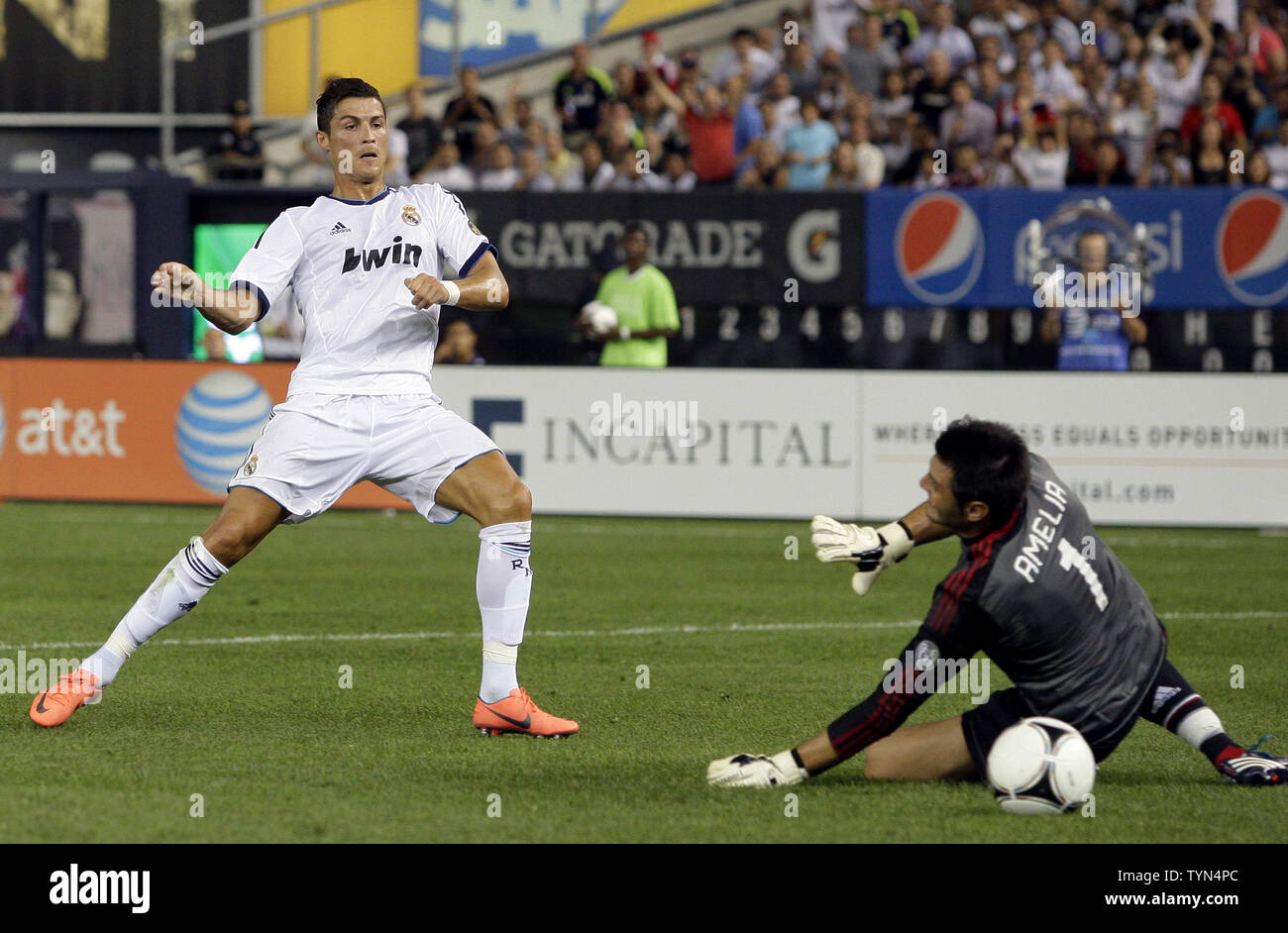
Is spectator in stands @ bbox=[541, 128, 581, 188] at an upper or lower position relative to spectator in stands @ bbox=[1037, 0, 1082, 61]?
lower

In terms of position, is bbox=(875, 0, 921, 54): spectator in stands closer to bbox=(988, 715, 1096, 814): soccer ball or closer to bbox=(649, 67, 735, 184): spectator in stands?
bbox=(649, 67, 735, 184): spectator in stands

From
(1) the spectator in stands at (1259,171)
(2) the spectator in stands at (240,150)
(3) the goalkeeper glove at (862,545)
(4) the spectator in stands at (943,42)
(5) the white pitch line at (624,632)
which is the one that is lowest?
(5) the white pitch line at (624,632)

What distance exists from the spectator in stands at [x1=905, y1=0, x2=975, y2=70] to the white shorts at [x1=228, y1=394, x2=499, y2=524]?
45.5 feet

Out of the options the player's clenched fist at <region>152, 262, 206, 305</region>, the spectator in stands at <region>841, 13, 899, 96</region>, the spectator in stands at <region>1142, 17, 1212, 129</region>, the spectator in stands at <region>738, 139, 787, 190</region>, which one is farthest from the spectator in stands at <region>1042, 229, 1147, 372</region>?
the player's clenched fist at <region>152, 262, 206, 305</region>

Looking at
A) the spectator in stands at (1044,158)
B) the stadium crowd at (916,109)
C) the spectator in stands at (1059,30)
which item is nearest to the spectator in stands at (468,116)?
the stadium crowd at (916,109)

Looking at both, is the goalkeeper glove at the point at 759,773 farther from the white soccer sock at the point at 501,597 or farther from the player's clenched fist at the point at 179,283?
the player's clenched fist at the point at 179,283

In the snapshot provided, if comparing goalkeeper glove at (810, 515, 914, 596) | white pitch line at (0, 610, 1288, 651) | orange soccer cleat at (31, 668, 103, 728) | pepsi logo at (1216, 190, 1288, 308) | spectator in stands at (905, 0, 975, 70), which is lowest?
white pitch line at (0, 610, 1288, 651)

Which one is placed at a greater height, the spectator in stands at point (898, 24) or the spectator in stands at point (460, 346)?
the spectator in stands at point (898, 24)

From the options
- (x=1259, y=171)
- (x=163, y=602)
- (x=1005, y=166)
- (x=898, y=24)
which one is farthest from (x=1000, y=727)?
(x=898, y=24)

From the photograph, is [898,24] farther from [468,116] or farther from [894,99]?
[468,116]

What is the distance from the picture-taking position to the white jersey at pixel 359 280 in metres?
7.12

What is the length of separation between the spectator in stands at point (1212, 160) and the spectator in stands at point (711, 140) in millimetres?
4626

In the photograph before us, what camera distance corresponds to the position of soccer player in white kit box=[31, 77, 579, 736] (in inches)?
275
